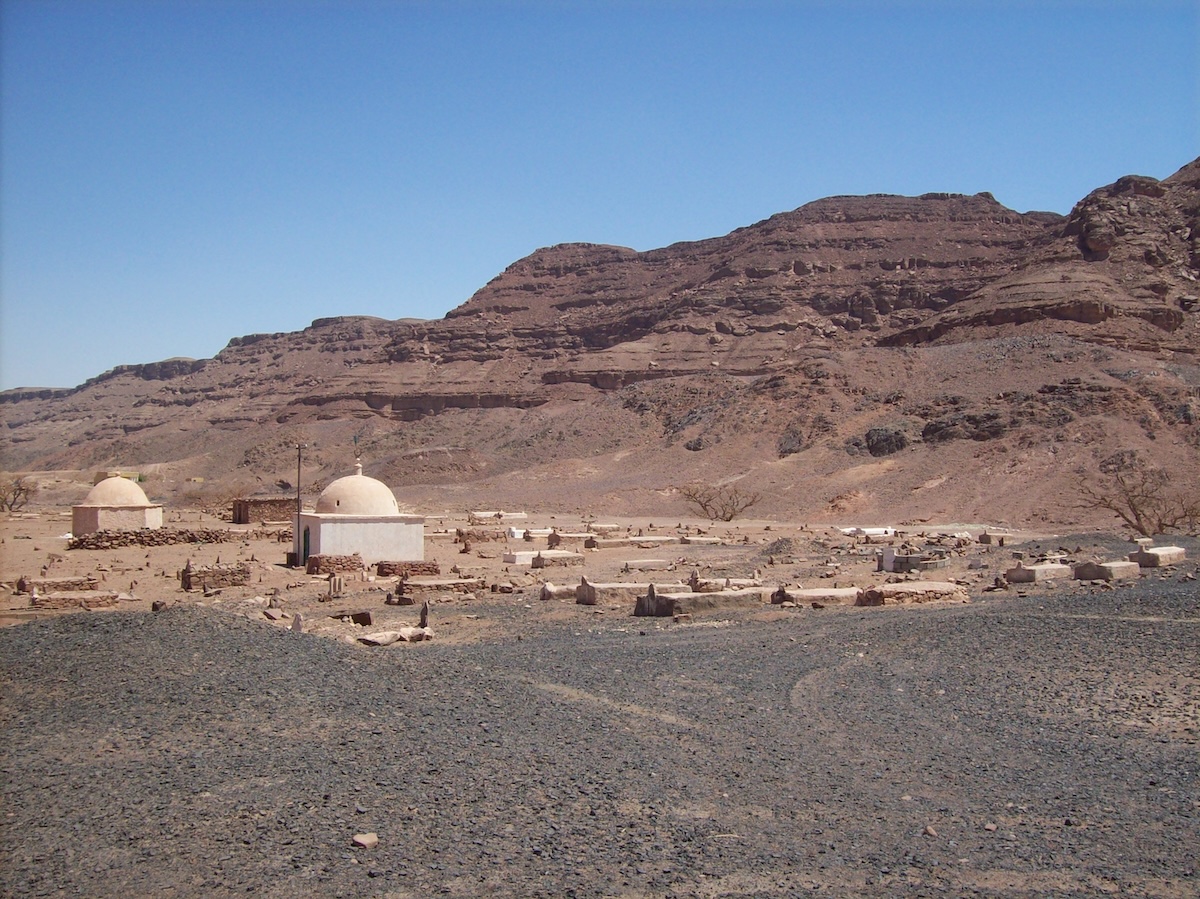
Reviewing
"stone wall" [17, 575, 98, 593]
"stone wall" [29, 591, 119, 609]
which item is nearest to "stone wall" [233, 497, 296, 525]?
"stone wall" [17, 575, 98, 593]

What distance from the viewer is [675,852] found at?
6637 mm

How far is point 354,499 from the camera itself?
23906 mm

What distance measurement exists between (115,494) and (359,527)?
11.3m

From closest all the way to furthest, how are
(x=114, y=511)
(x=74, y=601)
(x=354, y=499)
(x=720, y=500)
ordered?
(x=74, y=601) → (x=354, y=499) → (x=114, y=511) → (x=720, y=500)

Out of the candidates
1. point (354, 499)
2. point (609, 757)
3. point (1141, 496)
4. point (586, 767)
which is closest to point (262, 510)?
point (354, 499)

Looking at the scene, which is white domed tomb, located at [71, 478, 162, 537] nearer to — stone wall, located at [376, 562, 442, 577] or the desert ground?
stone wall, located at [376, 562, 442, 577]

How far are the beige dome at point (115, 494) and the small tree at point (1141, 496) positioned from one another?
2761 cm

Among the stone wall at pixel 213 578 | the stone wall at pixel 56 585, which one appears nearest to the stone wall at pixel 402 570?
the stone wall at pixel 213 578

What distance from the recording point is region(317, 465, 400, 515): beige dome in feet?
78.1

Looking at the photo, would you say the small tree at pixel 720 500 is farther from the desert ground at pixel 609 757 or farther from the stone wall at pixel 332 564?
the desert ground at pixel 609 757

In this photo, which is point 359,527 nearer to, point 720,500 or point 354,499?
point 354,499

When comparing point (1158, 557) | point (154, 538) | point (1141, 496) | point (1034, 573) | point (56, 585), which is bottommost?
point (1034, 573)

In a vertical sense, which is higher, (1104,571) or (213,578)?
(213,578)

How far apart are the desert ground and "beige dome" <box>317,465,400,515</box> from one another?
8877 mm
